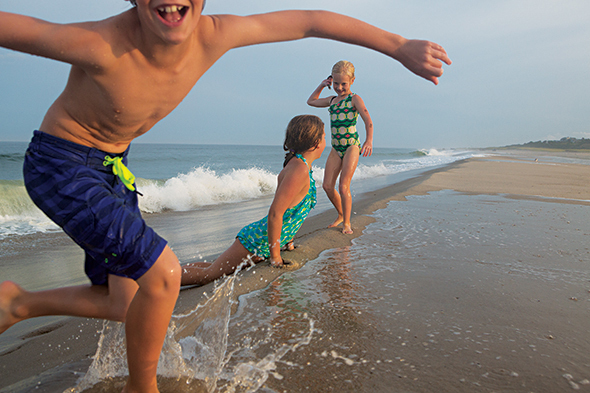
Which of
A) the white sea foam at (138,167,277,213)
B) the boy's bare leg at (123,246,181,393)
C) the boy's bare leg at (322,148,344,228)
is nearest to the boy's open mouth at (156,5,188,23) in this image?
the boy's bare leg at (123,246,181,393)

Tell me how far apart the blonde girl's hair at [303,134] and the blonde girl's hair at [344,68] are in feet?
5.93

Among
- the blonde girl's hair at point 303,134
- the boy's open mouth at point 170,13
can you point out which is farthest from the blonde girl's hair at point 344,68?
the boy's open mouth at point 170,13

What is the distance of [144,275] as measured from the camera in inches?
57.7

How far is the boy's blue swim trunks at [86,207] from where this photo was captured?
1441mm

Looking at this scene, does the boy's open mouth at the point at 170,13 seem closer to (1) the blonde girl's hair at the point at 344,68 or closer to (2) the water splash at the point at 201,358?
(2) the water splash at the point at 201,358

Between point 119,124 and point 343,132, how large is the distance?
3.76 m

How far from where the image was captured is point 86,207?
1457 millimetres

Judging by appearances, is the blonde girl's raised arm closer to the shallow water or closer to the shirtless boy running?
the shallow water

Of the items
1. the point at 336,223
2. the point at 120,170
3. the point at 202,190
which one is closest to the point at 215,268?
the point at 120,170

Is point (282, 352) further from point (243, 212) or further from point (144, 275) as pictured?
point (243, 212)

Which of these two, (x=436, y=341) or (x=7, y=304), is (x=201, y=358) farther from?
(x=436, y=341)

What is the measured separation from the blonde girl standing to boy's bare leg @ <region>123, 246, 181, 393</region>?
3412 mm

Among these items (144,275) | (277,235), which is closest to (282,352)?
(144,275)

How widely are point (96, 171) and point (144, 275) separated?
1.60ft
